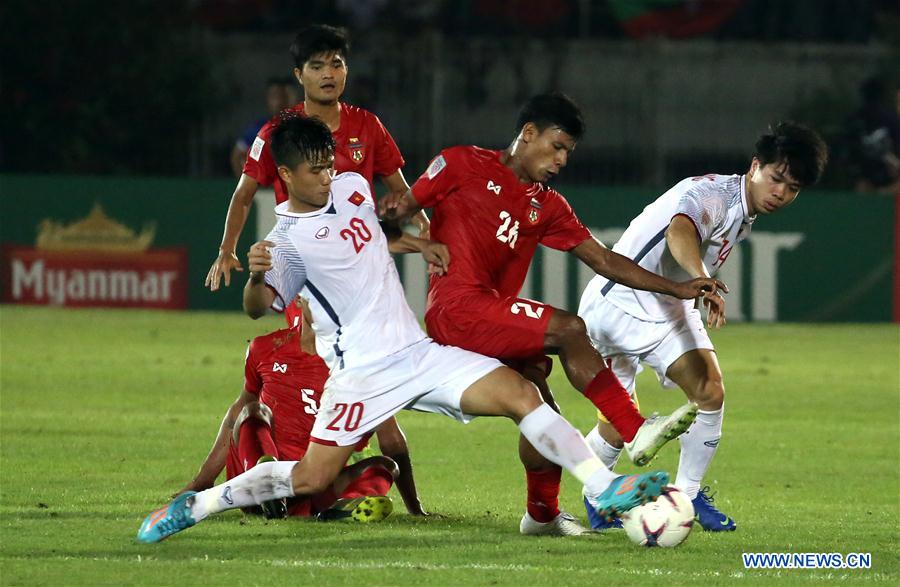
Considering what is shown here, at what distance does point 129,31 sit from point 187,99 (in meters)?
1.29

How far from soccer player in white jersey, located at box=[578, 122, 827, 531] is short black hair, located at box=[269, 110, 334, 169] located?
1.64m

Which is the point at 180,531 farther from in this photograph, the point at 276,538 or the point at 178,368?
the point at 178,368

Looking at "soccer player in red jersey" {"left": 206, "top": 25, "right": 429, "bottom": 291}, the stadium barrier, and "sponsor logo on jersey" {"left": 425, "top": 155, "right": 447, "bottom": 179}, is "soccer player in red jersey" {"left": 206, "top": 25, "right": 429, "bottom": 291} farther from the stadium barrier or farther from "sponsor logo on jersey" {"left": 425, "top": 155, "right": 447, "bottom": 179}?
the stadium barrier

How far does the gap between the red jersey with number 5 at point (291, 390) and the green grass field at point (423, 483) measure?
19.5 inches

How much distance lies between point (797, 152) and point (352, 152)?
7.46ft

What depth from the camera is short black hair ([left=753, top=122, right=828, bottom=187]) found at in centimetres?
720

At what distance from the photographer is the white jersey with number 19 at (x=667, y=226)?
741 cm

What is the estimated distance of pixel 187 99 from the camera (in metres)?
22.0

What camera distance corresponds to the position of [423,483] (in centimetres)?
860

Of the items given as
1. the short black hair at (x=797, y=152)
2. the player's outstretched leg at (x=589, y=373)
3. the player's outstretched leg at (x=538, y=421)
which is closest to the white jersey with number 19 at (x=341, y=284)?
the player's outstretched leg at (x=538, y=421)

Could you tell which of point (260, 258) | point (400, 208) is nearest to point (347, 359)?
point (260, 258)

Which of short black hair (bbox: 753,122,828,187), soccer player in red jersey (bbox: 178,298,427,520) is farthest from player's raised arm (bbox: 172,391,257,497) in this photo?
short black hair (bbox: 753,122,828,187)

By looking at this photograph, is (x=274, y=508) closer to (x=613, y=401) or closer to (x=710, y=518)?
(x=613, y=401)

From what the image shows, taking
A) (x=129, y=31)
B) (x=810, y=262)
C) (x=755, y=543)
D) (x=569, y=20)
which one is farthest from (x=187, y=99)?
(x=755, y=543)
